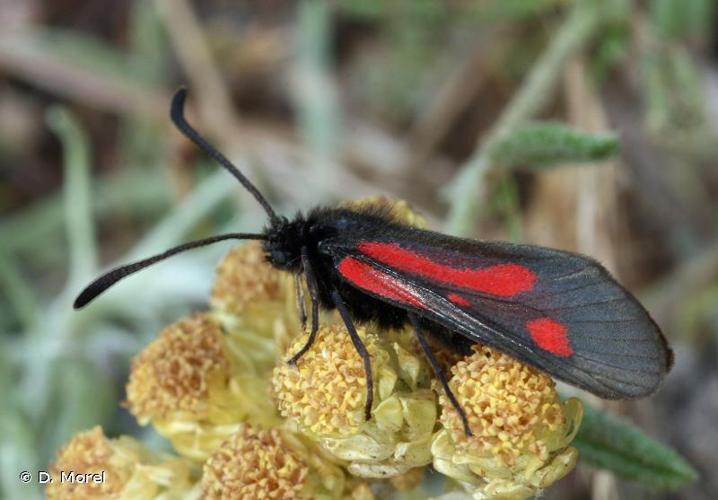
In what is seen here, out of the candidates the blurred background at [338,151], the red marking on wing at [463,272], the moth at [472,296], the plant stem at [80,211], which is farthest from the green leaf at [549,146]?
the plant stem at [80,211]

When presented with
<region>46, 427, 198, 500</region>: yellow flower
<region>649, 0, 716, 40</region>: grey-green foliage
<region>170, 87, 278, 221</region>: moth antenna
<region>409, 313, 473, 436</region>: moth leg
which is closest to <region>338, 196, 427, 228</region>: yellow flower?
<region>170, 87, 278, 221</region>: moth antenna

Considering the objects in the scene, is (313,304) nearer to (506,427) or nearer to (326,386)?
(326,386)

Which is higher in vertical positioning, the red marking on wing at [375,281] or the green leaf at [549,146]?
the green leaf at [549,146]

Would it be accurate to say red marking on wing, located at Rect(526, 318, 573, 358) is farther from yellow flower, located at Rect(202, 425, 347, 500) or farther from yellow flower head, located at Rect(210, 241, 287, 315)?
yellow flower head, located at Rect(210, 241, 287, 315)

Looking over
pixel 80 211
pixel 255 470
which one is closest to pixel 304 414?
pixel 255 470

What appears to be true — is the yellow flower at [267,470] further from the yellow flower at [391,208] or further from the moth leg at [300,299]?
the yellow flower at [391,208]

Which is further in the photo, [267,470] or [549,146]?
[549,146]

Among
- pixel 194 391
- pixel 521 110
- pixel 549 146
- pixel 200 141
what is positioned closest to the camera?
pixel 194 391
